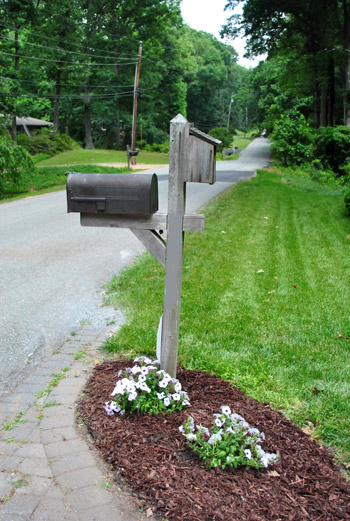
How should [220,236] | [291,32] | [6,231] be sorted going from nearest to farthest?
[220,236]
[6,231]
[291,32]

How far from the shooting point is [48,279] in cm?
647

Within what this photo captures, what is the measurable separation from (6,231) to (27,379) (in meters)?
7.07

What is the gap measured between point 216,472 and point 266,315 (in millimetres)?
2555

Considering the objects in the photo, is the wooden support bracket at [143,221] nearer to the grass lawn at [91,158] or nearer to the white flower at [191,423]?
the white flower at [191,423]

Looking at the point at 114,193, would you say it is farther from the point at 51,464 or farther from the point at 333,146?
the point at 333,146

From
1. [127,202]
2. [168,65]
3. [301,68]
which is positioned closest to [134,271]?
[127,202]

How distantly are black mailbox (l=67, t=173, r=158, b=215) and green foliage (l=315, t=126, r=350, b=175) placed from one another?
2269 centimetres

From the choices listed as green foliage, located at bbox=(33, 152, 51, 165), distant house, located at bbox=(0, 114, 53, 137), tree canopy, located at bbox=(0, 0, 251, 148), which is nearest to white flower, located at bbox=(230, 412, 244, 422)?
tree canopy, located at bbox=(0, 0, 251, 148)

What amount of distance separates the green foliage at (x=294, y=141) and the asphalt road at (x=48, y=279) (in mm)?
17469

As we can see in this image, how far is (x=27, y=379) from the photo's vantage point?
11.8 feet

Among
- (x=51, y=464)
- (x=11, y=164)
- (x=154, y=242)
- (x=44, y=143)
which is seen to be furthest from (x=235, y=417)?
(x=44, y=143)

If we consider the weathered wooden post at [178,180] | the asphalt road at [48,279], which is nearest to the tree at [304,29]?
the asphalt road at [48,279]

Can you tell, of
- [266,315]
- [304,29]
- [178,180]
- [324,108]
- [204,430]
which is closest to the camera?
[204,430]

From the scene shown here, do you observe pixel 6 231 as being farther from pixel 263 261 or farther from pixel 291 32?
pixel 291 32
